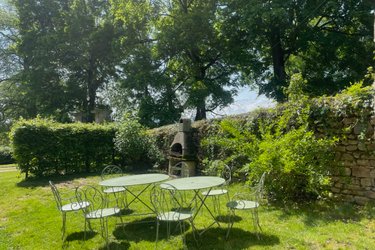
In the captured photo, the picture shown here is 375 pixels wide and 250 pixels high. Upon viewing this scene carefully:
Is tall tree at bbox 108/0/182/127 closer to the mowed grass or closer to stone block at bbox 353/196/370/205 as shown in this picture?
the mowed grass

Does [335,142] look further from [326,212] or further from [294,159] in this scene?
[326,212]

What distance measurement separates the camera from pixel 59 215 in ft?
17.4

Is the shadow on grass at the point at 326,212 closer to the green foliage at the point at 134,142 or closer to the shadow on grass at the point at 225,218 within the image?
the shadow on grass at the point at 225,218

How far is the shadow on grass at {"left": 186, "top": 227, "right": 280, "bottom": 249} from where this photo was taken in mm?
3635

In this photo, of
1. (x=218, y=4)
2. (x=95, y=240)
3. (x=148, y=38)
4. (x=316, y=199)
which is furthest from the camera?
(x=148, y=38)

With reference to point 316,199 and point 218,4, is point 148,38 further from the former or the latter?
point 316,199

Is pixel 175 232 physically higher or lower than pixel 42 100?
lower

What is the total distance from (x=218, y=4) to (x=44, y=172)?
1297 cm

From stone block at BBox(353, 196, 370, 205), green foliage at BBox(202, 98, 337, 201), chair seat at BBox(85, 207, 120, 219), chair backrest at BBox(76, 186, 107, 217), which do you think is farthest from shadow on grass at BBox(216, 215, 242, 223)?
stone block at BBox(353, 196, 370, 205)

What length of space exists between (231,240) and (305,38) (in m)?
12.6

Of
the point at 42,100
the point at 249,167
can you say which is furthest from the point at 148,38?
the point at 249,167

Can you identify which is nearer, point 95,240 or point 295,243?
point 295,243

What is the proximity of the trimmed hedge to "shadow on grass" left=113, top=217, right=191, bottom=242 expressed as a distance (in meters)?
6.71

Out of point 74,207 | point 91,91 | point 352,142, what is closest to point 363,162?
point 352,142
